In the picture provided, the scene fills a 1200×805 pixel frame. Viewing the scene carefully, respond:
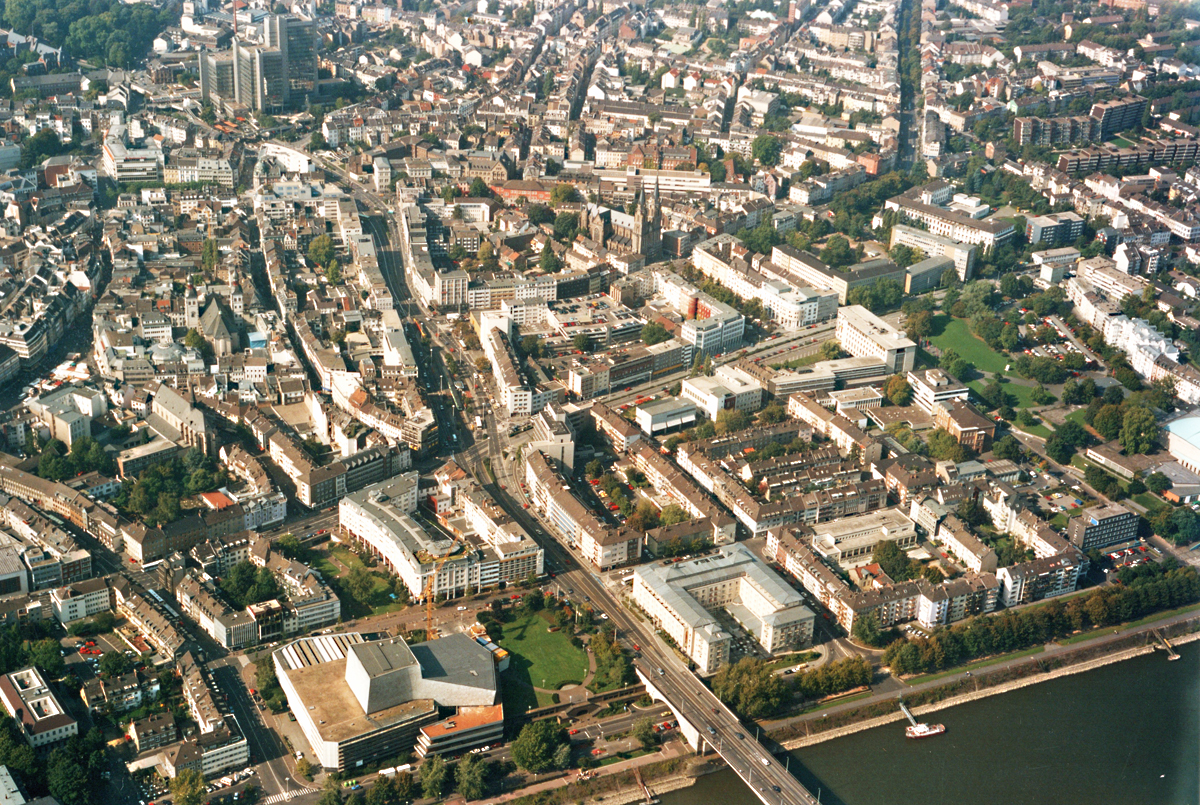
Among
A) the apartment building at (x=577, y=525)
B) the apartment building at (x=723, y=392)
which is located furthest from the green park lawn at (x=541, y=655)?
the apartment building at (x=723, y=392)

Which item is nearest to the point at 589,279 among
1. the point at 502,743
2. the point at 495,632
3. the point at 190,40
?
the point at 495,632

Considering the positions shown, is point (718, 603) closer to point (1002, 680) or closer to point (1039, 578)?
point (1002, 680)

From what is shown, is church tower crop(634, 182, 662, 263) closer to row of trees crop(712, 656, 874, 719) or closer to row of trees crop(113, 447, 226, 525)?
row of trees crop(113, 447, 226, 525)

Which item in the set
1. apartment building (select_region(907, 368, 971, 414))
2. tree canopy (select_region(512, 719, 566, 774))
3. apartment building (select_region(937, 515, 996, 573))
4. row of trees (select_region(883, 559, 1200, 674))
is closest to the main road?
tree canopy (select_region(512, 719, 566, 774))

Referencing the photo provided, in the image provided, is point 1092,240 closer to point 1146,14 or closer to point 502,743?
point 1146,14

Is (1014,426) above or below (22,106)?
below

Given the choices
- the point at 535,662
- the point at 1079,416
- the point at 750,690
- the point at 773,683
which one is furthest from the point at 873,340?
the point at 535,662
